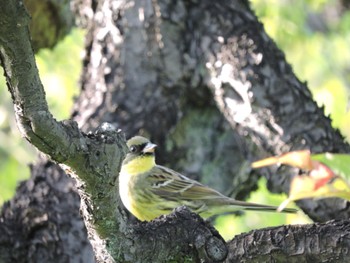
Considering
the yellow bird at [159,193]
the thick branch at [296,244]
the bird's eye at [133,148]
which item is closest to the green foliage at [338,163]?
the thick branch at [296,244]

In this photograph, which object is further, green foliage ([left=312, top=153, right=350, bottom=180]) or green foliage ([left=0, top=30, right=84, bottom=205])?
green foliage ([left=0, top=30, right=84, bottom=205])

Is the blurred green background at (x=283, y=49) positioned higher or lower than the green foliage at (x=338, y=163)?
higher

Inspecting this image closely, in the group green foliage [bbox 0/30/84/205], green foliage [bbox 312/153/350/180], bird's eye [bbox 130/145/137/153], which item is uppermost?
green foliage [bbox 0/30/84/205]

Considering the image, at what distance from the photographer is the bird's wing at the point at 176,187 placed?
555 cm

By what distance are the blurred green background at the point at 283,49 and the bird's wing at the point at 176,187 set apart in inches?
44.3

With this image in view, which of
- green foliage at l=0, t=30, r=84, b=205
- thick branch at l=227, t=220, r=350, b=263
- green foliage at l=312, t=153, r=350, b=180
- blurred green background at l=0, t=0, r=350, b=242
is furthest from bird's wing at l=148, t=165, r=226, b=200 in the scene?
green foliage at l=312, t=153, r=350, b=180

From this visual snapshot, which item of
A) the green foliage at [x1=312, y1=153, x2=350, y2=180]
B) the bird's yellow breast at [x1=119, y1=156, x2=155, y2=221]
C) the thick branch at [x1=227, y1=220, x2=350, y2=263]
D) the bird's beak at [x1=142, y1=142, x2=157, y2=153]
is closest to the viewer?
the green foliage at [x1=312, y1=153, x2=350, y2=180]

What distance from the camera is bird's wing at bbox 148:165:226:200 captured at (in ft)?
18.2

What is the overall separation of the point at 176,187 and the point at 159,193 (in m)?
0.12

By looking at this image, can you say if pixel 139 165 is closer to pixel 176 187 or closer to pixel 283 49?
pixel 176 187

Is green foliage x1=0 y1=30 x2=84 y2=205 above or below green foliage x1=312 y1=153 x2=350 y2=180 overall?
above

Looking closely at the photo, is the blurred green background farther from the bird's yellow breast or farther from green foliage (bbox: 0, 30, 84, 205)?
the bird's yellow breast

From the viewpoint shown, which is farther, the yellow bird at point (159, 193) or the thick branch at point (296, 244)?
the yellow bird at point (159, 193)

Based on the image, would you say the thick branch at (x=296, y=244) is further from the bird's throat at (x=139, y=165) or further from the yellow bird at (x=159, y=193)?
the bird's throat at (x=139, y=165)
